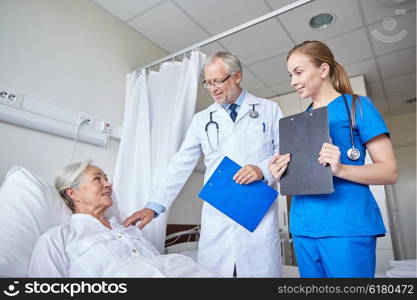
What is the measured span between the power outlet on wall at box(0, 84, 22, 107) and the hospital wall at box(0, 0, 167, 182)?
3.0 inches

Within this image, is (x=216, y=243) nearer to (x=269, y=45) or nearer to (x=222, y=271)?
(x=222, y=271)

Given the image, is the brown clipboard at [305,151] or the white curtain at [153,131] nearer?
the brown clipboard at [305,151]

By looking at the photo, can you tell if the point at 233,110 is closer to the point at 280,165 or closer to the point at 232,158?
the point at 232,158

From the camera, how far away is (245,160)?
4.21ft

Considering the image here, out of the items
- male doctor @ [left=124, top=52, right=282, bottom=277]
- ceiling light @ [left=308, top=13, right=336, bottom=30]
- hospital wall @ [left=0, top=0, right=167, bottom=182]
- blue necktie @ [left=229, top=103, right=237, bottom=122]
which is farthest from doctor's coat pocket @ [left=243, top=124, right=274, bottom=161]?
ceiling light @ [left=308, top=13, right=336, bottom=30]

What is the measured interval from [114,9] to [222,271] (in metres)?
1.93

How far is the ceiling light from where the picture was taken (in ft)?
7.13

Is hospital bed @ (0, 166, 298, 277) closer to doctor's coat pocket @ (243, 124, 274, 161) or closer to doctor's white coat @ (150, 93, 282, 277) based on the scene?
doctor's white coat @ (150, 93, 282, 277)

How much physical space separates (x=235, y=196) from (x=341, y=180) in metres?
0.41

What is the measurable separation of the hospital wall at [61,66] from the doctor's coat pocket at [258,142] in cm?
107

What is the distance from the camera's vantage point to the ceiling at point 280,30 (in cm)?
205

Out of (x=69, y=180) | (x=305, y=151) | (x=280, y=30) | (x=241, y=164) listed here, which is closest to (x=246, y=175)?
(x=241, y=164)

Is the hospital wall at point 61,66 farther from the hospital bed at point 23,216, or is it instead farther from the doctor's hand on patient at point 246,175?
the doctor's hand on patient at point 246,175

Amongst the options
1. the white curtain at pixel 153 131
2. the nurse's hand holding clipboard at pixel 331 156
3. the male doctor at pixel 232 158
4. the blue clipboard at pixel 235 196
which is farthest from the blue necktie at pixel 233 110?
the nurse's hand holding clipboard at pixel 331 156
